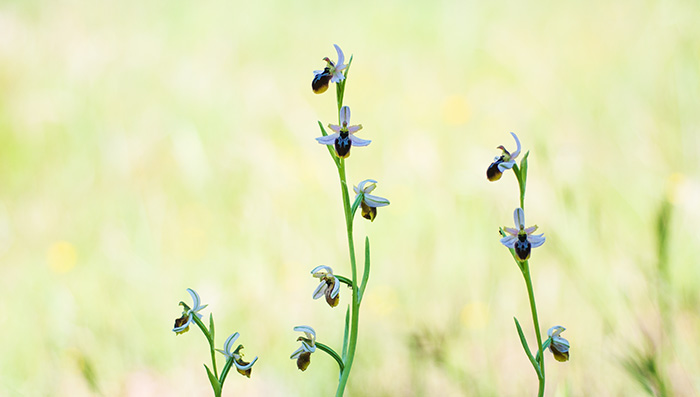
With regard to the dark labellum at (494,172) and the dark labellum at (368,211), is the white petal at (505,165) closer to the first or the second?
the dark labellum at (494,172)

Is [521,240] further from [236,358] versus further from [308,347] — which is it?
[236,358]

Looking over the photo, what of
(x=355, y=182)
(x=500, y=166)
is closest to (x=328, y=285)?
(x=500, y=166)

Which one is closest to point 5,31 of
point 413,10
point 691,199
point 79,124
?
point 79,124

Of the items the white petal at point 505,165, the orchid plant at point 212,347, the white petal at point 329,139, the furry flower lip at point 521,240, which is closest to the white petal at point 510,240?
the furry flower lip at point 521,240

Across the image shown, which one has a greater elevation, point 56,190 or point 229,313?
point 56,190

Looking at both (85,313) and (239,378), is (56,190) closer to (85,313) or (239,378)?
(85,313)

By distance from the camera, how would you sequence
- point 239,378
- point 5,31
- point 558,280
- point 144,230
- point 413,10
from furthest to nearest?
1. point 413,10
2. point 5,31
3. point 144,230
4. point 558,280
5. point 239,378

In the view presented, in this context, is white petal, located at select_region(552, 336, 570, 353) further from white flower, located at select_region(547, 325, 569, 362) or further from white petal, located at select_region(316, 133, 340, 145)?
white petal, located at select_region(316, 133, 340, 145)

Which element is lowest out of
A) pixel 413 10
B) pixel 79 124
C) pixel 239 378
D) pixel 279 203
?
pixel 239 378
